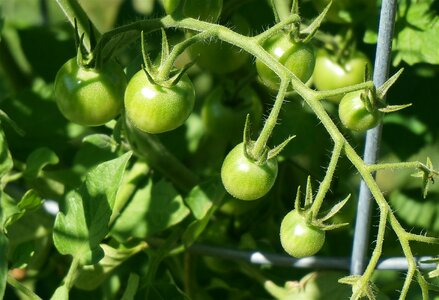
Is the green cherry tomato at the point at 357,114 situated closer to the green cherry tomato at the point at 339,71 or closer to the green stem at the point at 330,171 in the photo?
the green stem at the point at 330,171

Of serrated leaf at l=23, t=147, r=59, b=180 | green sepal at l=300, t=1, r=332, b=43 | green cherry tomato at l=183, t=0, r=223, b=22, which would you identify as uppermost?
green cherry tomato at l=183, t=0, r=223, b=22

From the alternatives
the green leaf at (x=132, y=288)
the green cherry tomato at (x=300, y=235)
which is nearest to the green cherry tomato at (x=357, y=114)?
the green cherry tomato at (x=300, y=235)

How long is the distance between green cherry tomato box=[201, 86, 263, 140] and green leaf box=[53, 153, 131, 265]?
0.27 metres

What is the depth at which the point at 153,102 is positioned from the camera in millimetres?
804

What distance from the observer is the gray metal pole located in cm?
82

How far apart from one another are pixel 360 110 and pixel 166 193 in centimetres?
35

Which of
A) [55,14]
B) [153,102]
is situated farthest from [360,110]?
[55,14]

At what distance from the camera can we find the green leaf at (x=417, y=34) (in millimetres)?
992

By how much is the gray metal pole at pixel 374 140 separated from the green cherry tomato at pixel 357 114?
2.8 inches

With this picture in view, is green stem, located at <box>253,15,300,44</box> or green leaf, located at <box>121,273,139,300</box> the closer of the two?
green stem, located at <box>253,15,300,44</box>

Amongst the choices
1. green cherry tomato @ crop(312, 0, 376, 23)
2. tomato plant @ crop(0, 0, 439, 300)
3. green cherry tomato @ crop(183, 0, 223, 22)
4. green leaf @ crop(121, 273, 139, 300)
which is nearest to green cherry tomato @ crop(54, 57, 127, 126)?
tomato plant @ crop(0, 0, 439, 300)

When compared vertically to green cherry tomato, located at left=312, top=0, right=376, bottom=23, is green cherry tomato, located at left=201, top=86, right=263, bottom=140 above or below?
below

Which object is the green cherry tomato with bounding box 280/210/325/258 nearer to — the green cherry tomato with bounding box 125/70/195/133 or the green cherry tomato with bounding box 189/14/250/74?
the green cherry tomato with bounding box 125/70/195/133

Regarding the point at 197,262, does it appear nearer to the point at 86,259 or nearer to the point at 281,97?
the point at 86,259
